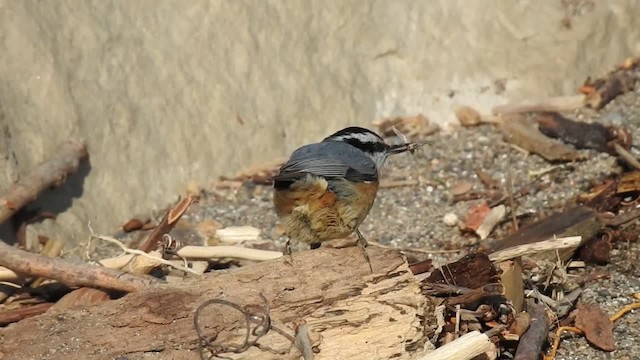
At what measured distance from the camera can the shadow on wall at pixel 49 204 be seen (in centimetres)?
590

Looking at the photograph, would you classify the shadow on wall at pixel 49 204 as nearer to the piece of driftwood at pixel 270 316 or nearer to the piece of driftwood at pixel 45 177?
the piece of driftwood at pixel 45 177

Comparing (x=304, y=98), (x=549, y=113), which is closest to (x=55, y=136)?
(x=304, y=98)

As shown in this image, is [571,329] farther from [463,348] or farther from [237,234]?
[237,234]

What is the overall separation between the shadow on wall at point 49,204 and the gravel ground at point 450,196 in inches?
26.4

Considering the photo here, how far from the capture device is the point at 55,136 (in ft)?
20.5

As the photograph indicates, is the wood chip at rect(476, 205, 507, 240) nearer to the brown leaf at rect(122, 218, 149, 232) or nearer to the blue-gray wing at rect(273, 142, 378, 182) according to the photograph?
the blue-gray wing at rect(273, 142, 378, 182)

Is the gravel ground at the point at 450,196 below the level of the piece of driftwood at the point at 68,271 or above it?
below

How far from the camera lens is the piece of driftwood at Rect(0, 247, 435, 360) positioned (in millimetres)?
4316

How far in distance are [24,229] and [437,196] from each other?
2.66 meters

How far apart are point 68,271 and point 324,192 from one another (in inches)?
52.0

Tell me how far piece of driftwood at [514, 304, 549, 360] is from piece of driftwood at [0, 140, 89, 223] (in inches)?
111

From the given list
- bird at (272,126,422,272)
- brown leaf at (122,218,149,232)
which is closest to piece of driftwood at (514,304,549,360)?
bird at (272,126,422,272)

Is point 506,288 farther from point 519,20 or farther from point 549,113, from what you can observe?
point 519,20


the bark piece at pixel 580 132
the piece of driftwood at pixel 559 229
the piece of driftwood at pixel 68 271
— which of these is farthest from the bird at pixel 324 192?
the bark piece at pixel 580 132
